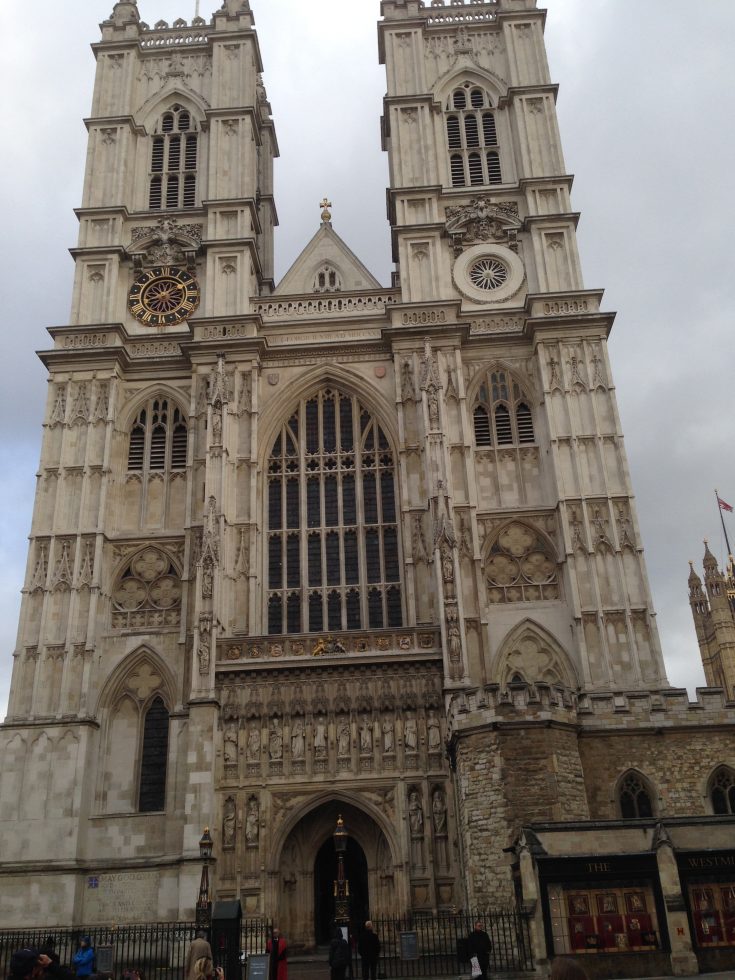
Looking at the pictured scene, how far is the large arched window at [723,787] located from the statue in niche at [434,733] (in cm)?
624

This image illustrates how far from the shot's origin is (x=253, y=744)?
2394 centimetres

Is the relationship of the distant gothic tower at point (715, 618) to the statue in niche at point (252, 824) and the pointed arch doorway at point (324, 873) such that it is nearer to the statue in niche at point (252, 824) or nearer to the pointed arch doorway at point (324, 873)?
the pointed arch doorway at point (324, 873)

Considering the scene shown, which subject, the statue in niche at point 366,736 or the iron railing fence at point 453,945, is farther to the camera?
the statue in niche at point 366,736

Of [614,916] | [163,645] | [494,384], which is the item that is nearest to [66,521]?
[163,645]

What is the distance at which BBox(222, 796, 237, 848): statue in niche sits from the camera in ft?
75.5

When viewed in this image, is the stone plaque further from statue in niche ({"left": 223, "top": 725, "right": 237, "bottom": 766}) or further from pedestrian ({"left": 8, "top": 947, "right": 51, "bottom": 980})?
pedestrian ({"left": 8, "top": 947, "right": 51, "bottom": 980})

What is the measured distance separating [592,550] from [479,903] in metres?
11.2

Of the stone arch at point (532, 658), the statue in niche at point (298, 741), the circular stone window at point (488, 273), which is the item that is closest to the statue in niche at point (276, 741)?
the statue in niche at point (298, 741)

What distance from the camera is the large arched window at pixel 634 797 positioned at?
20.7 m

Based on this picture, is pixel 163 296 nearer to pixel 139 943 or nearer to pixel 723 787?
pixel 139 943

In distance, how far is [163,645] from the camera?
2688 cm

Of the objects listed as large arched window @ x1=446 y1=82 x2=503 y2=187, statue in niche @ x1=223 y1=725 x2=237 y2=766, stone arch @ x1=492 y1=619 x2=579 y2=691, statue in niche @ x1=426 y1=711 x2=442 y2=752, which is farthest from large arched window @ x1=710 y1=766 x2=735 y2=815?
large arched window @ x1=446 y1=82 x2=503 y2=187

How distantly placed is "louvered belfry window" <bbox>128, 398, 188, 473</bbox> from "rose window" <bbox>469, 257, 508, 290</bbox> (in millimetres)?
10585

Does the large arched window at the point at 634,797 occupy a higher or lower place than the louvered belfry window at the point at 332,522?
lower
